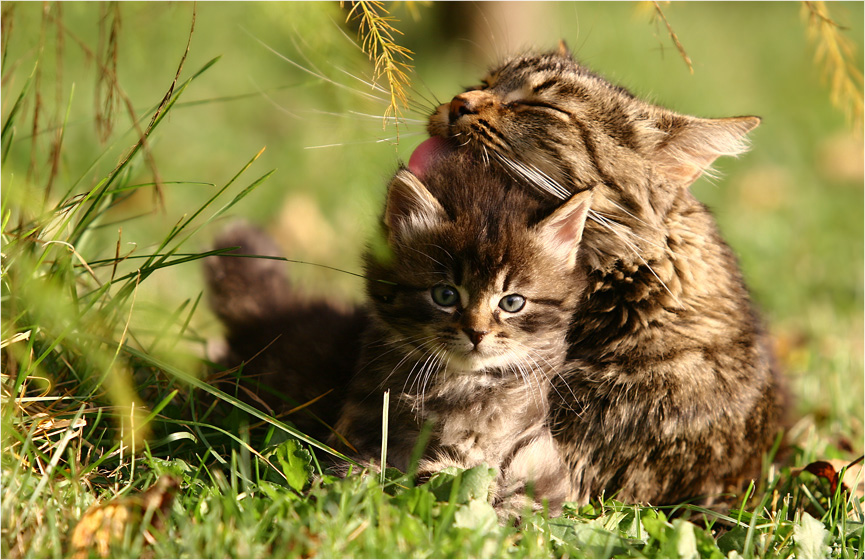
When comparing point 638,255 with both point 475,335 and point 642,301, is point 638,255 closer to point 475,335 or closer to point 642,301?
point 642,301

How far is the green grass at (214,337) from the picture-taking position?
173 centimetres

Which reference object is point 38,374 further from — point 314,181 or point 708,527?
point 314,181

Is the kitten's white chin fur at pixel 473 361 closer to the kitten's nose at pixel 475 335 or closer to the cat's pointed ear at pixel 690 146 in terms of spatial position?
the kitten's nose at pixel 475 335

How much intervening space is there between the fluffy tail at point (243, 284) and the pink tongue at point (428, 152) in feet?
2.62

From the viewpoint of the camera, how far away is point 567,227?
2271 millimetres

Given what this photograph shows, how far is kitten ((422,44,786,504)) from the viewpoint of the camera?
7.75ft

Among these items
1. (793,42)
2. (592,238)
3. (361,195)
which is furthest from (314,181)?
(793,42)

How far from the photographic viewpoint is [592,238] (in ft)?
8.00

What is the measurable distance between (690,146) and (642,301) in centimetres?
59

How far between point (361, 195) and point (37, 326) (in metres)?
1.19

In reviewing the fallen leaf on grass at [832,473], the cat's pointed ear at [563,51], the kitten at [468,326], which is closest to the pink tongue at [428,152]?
the kitten at [468,326]

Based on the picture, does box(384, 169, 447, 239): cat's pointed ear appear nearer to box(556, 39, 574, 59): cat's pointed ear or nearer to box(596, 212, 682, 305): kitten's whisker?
box(596, 212, 682, 305): kitten's whisker

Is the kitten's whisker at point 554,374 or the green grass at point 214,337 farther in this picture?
the kitten's whisker at point 554,374

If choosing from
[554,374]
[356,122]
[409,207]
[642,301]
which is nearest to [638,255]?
[642,301]
